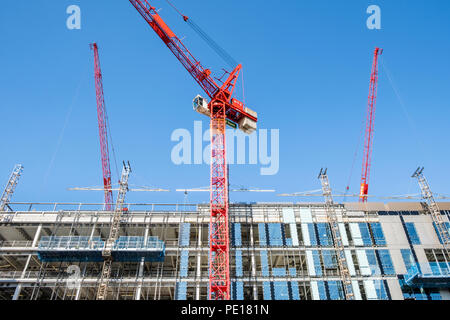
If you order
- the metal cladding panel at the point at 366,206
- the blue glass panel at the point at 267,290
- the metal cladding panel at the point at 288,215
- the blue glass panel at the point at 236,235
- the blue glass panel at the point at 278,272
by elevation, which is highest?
the metal cladding panel at the point at 366,206

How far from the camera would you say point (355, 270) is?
46406mm

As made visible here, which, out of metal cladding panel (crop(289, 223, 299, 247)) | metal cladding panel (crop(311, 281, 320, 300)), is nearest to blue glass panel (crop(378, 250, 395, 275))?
metal cladding panel (crop(311, 281, 320, 300))

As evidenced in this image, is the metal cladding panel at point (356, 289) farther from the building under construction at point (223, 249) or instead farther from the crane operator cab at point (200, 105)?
the crane operator cab at point (200, 105)

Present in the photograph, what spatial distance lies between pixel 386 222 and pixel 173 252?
3418 cm

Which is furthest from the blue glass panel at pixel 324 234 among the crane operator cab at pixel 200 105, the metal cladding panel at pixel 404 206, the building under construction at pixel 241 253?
the crane operator cab at pixel 200 105

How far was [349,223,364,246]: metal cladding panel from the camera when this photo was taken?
4906cm

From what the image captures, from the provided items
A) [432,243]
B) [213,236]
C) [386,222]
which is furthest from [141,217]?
[432,243]

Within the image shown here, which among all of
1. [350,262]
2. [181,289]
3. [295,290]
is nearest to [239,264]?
[295,290]

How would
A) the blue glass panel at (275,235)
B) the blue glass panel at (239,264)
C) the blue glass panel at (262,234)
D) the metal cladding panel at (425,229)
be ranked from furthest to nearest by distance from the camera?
1. the metal cladding panel at (425,229)
2. the blue glass panel at (275,235)
3. the blue glass panel at (262,234)
4. the blue glass panel at (239,264)

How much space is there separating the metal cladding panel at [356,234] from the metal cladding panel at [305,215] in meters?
6.50

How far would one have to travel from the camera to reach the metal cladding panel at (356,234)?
49.1 meters
